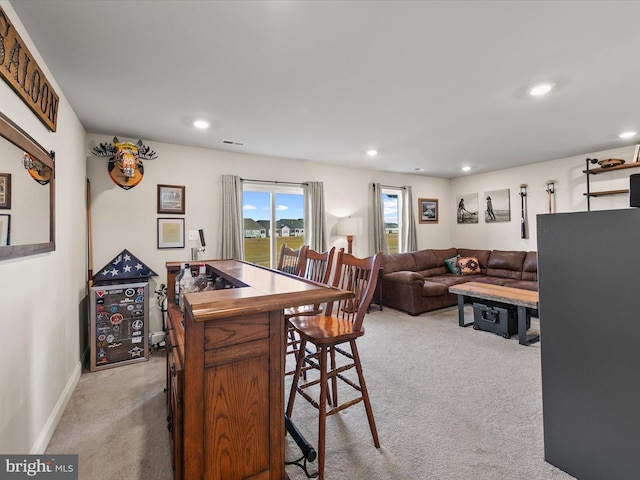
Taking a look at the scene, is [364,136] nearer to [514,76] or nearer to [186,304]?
[514,76]

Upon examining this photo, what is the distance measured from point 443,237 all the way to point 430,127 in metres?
3.91

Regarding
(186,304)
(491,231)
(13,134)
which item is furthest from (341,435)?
(491,231)

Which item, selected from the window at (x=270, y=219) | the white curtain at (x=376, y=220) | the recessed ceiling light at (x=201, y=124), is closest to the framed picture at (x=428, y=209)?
the white curtain at (x=376, y=220)

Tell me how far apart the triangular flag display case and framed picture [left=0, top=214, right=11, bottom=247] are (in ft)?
5.91

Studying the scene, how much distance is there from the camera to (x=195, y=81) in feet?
7.53

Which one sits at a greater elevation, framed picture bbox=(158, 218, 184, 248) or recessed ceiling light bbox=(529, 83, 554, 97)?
recessed ceiling light bbox=(529, 83, 554, 97)

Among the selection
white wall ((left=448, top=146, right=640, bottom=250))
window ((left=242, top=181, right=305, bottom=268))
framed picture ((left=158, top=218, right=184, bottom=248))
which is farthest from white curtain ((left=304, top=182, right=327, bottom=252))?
white wall ((left=448, top=146, right=640, bottom=250))

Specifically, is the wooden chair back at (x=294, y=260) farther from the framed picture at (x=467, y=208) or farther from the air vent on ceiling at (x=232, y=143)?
the framed picture at (x=467, y=208)

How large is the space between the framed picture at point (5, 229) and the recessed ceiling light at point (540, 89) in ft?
11.8

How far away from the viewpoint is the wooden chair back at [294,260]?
95.8 inches

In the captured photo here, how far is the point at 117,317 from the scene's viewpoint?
307 centimetres

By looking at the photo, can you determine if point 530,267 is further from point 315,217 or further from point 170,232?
point 170,232

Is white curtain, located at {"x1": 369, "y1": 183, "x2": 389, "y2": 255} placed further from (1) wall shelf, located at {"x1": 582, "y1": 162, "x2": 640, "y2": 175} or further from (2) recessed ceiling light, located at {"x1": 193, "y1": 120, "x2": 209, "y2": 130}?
(2) recessed ceiling light, located at {"x1": 193, "y1": 120, "x2": 209, "y2": 130}

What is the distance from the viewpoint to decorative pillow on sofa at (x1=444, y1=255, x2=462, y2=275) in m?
5.93
